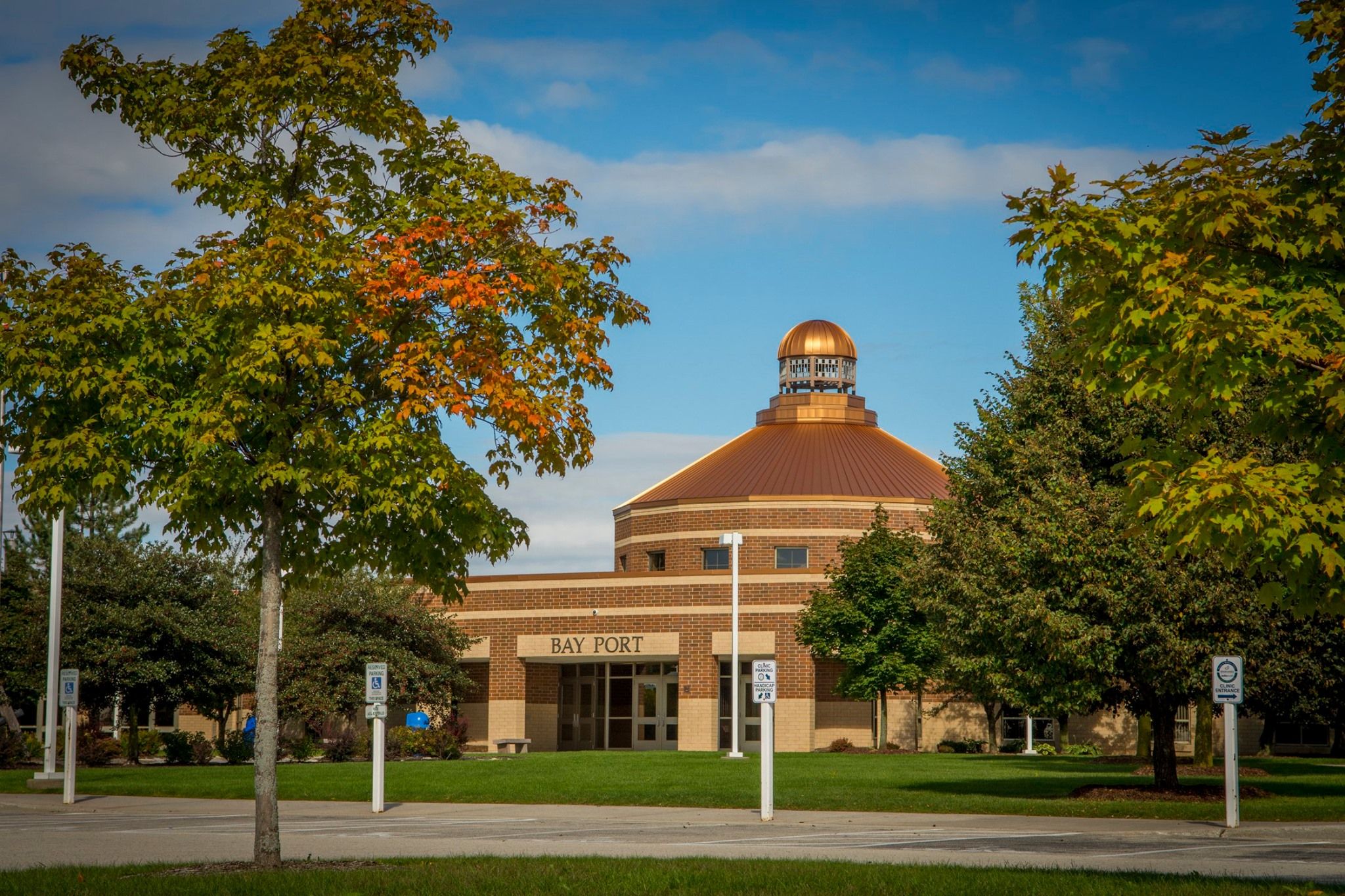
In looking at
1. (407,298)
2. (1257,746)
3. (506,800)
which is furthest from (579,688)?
(407,298)

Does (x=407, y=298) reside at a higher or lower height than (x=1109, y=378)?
higher

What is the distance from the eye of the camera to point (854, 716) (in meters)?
50.8

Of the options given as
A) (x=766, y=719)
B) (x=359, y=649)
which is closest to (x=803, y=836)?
(x=766, y=719)

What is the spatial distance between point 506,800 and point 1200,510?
16.9 meters

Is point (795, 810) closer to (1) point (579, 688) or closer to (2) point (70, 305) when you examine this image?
(2) point (70, 305)

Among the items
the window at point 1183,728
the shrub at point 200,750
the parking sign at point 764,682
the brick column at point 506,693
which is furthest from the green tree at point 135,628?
the window at point 1183,728

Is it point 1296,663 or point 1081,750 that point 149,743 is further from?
point 1296,663

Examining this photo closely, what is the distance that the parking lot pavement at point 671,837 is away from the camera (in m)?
14.7

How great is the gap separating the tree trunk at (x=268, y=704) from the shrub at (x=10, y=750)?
28.7 m

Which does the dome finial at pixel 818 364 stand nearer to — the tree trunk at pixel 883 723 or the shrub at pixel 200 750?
the tree trunk at pixel 883 723

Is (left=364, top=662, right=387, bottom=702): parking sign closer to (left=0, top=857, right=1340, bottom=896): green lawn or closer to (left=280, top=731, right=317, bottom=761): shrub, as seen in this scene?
(left=0, top=857, right=1340, bottom=896): green lawn

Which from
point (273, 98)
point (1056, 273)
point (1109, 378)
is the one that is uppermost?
point (273, 98)

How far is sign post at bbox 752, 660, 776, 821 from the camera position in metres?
20.5

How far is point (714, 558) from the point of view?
58.4 metres
